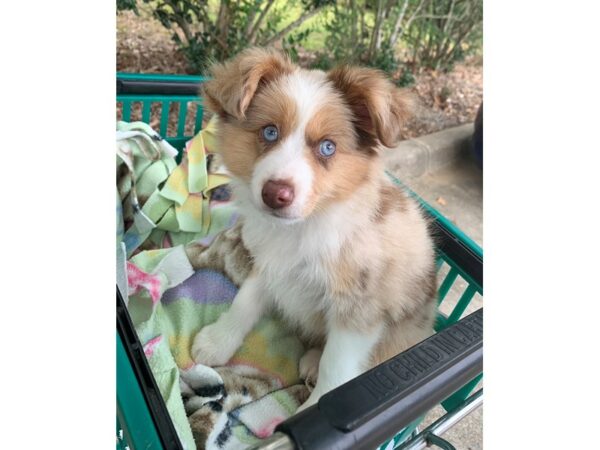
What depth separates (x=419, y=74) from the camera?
5.15 m

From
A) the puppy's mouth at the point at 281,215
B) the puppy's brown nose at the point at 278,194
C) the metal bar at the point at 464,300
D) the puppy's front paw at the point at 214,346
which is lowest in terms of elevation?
the puppy's front paw at the point at 214,346

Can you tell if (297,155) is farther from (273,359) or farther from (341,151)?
(273,359)

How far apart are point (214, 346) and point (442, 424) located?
0.99 meters

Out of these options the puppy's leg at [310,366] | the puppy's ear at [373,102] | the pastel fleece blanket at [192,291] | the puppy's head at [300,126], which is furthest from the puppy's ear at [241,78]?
the puppy's leg at [310,366]

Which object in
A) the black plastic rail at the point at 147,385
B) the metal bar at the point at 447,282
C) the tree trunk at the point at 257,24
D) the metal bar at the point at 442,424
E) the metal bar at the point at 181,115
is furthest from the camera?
the tree trunk at the point at 257,24

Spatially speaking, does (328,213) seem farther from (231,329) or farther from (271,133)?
(231,329)

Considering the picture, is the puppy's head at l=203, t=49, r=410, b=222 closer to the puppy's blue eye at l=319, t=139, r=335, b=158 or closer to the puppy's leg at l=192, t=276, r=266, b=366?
the puppy's blue eye at l=319, t=139, r=335, b=158

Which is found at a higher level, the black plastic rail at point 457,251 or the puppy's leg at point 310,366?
the black plastic rail at point 457,251

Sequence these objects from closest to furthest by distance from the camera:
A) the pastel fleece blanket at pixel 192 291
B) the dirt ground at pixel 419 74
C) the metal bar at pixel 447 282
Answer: the pastel fleece blanket at pixel 192 291 < the metal bar at pixel 447 282 < the dirt ground at pixel 419 74

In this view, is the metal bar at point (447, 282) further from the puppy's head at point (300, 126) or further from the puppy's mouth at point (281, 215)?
the puppy's mouth at point (281, 215)

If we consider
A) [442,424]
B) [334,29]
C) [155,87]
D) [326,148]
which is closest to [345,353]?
[442,424]

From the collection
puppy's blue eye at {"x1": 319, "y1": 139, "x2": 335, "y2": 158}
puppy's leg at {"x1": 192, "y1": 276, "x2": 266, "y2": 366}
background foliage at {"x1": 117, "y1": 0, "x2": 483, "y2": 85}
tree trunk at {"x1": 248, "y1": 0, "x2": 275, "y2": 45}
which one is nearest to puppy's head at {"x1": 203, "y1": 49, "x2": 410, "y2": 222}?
puppy's blue eye at {"x1": 319, "y1": 139, "x2": 335, "y2": 158}

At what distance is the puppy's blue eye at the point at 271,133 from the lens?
1.47m

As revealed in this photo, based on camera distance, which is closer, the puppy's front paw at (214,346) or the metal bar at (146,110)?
the puppy's front paw at (214,346)
